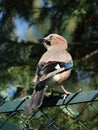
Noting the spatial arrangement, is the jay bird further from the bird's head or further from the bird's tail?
the bird's head

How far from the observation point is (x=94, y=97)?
3709mm

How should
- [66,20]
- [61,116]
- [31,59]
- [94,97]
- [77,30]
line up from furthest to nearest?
[77,30] → [31,59] → [66,20] → [61,116] → [94,97]

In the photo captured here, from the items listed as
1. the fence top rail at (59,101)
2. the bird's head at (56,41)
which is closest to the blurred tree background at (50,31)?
the bird's head at (56,41)

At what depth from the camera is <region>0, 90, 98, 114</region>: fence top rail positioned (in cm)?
375

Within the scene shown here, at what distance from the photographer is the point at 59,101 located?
397 cm

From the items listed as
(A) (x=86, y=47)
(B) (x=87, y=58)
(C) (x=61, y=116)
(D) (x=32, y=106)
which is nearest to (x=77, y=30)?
(A) (x=86, y=47)

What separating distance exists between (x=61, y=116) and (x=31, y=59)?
1.67 metres

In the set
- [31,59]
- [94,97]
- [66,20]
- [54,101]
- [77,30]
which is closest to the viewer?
[94,97]

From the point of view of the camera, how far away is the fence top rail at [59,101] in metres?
3.75

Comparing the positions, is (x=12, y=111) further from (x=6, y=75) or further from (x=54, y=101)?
(x=6, y=75)

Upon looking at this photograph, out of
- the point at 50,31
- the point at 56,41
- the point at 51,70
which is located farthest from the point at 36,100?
the point at 50,31

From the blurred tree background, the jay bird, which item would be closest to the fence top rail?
the jay bird

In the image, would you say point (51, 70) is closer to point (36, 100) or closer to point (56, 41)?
point (36, 100)

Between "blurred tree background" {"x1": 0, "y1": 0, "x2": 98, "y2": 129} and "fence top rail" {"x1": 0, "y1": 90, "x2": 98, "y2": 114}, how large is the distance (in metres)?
2.27
